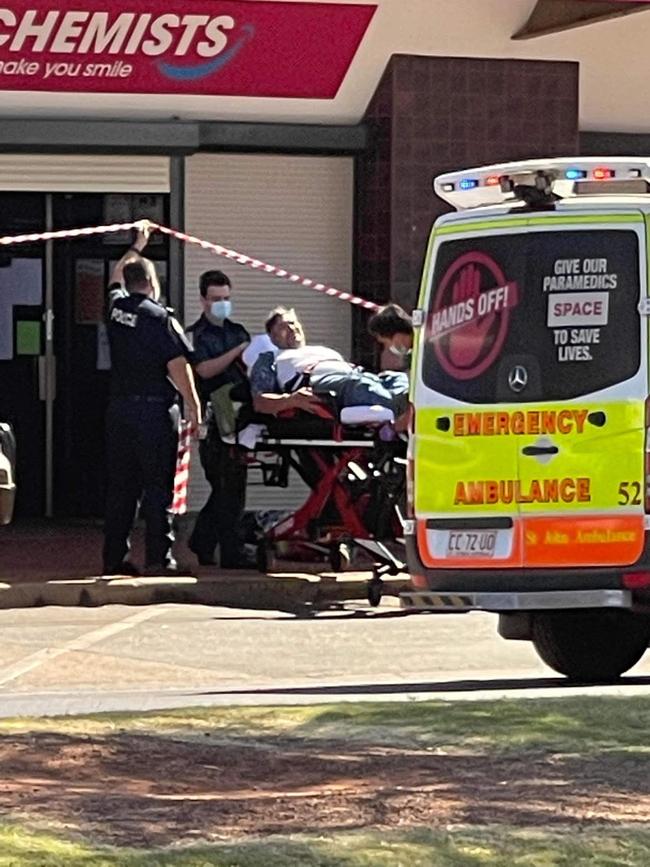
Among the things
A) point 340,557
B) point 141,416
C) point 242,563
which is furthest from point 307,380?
point 242,563

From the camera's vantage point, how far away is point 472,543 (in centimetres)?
1057

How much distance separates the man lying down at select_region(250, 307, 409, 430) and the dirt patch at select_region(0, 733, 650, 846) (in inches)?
224

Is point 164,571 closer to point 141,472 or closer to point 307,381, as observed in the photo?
point 141,472

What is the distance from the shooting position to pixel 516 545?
10.4 meters

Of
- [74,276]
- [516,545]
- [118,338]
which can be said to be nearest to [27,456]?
[74,276]

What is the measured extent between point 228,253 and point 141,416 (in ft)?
8.45

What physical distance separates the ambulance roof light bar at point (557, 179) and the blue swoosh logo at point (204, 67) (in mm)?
7063

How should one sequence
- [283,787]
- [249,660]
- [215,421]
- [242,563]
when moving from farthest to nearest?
[242,563]
[215,421]
[249,660]
[283,787]

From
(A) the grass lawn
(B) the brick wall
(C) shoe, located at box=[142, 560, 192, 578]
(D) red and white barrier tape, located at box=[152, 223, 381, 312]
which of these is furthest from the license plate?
(B) the brick wall

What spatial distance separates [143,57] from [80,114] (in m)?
0.65

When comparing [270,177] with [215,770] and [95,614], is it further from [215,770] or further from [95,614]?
[215,770]

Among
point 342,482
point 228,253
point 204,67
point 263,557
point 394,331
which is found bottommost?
point 263,557

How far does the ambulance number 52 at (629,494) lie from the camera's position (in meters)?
10.1

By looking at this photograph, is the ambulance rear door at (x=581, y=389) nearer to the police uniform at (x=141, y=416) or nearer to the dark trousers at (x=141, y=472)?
the police uniform at (x=141, y=416)
